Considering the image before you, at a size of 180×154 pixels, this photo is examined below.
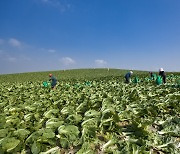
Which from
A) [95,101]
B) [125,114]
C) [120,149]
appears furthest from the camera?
[95,101]

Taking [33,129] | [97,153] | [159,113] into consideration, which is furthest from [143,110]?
[33,129]

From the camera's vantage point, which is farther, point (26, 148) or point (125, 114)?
point (125, 114)

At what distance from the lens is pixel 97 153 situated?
2988mm

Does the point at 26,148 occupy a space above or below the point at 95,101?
below

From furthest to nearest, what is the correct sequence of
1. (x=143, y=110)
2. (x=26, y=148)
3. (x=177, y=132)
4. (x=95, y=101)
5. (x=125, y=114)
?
1. (x=95, y=101)
2. (x=143, y=110)
3. (x=125, y=114)
4. (x=177, y=132)
5. (x=26, y=148)

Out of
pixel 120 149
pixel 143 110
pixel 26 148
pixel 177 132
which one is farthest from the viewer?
pixel 143 110

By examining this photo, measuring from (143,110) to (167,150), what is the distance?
5.04ft

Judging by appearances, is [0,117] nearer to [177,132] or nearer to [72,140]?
[72,140]

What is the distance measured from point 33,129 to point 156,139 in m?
1.94

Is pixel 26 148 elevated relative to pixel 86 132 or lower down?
lower down

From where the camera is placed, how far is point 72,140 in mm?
3180

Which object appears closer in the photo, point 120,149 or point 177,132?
point 120,149

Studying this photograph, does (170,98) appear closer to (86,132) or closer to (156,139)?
(156,139)

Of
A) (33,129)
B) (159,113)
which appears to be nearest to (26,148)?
(33,129)
